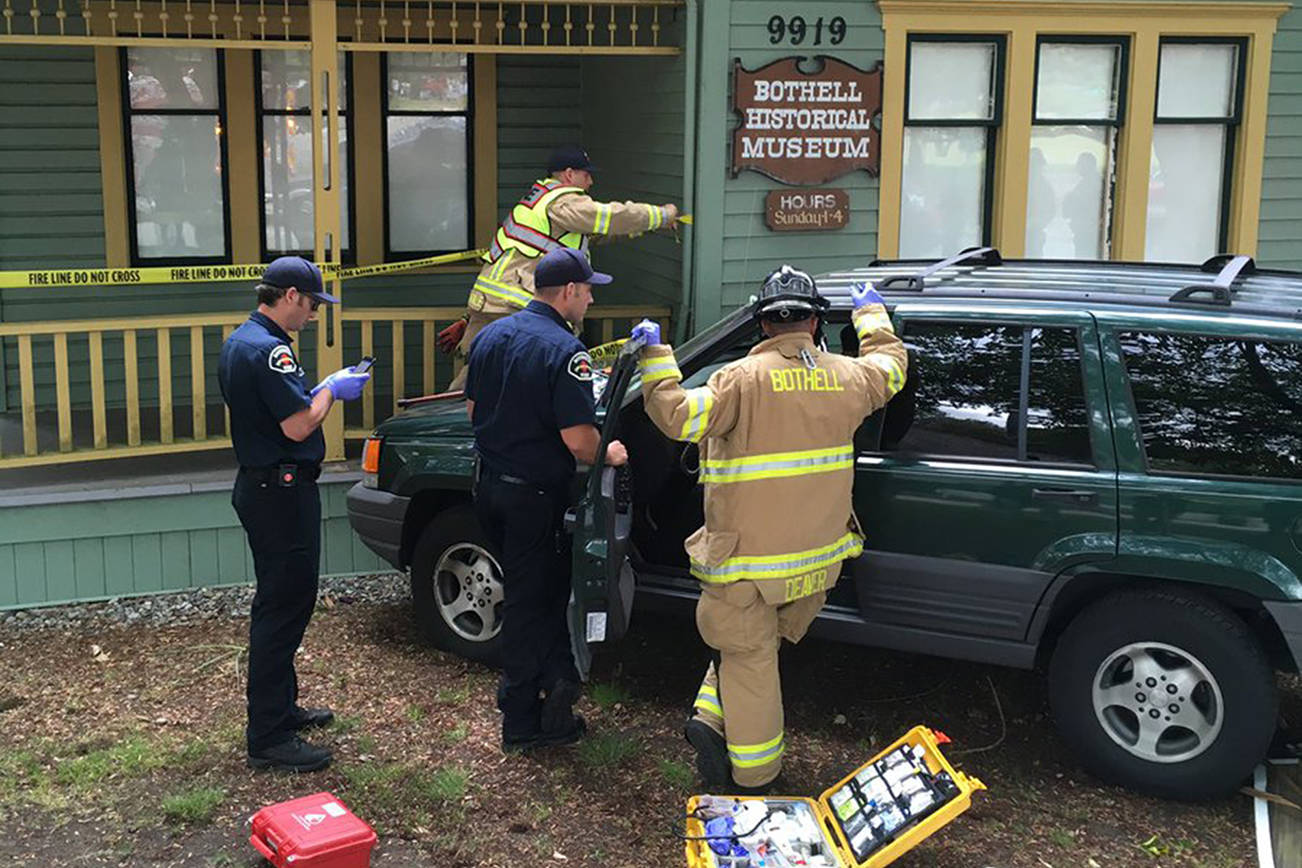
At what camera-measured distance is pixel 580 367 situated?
5.09m

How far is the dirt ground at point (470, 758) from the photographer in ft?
15.5

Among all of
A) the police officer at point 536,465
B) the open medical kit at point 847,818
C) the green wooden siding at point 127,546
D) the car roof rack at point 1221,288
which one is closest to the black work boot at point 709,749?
the open medical kit at point 847,818

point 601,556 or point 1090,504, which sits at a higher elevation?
point 1090,504

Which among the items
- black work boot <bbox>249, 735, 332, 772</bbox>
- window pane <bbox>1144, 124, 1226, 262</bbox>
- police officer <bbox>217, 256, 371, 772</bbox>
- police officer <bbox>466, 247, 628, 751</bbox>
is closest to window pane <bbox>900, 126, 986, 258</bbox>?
window pane <bbox>1144, 124, 1226, 262</bbox>

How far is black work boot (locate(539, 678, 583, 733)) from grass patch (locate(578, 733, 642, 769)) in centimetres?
11

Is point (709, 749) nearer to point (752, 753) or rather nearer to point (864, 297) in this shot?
point (752, 753)

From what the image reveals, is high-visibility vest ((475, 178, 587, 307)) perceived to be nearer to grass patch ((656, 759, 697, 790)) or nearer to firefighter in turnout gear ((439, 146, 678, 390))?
firefighter in turnout gear ((439, 146, 678, 390))

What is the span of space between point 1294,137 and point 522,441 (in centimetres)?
645

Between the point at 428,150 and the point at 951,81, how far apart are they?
11.9ft

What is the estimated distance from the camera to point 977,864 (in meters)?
4.64

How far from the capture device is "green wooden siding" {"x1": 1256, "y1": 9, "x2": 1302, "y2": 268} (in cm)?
903

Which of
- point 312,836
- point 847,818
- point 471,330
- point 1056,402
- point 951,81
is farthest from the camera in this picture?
point 951,81

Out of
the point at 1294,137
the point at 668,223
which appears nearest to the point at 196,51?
the point at 668,223

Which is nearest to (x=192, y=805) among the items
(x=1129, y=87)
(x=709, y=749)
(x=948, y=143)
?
(x=709, y=749)
